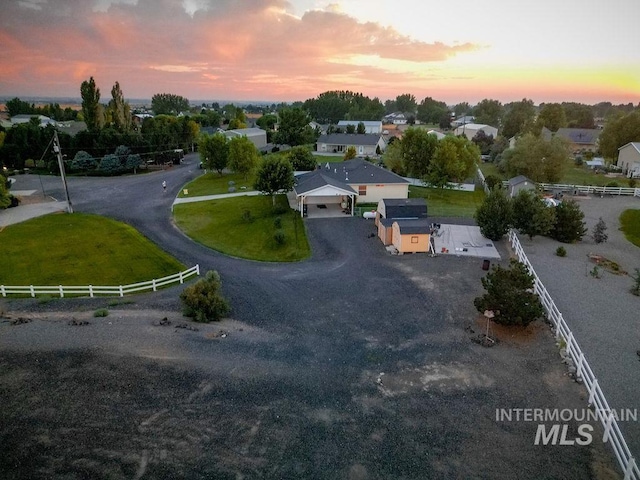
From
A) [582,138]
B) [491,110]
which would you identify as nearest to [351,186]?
[582,138]

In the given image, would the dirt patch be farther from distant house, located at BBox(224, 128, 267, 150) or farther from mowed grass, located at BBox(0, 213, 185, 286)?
distant house, located at BBox(224, 128, 267, 150)

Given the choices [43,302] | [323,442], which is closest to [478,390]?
[323,442]

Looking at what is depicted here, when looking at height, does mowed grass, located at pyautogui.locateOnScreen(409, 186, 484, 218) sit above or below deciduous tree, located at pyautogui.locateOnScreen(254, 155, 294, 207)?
below

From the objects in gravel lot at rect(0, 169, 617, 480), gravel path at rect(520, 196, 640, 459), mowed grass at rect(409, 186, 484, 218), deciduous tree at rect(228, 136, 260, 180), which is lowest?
gravel path at rect(520, 196, 640, 459)

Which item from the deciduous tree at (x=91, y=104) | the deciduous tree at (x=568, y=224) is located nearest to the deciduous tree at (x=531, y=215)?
the deciduous tree at (x=568, y=224)

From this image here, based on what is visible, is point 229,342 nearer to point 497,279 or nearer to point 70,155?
point 497,279

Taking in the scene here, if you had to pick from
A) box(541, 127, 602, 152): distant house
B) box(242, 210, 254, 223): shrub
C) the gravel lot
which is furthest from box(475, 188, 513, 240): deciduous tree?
box(541, 127, 602, 152): distant house

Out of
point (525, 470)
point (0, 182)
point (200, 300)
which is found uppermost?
point (0, 182)
